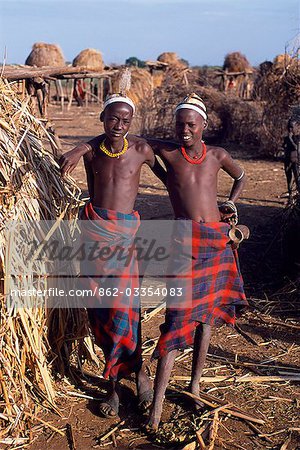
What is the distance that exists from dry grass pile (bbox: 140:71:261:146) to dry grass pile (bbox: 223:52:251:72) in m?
13.1

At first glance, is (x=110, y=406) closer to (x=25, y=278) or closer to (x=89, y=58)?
(x=25, y=278)

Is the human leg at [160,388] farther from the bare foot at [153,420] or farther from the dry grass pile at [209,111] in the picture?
the dry grass pile at [209,111]

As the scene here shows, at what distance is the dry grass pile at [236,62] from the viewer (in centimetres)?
2591

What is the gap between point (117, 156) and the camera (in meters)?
3.17

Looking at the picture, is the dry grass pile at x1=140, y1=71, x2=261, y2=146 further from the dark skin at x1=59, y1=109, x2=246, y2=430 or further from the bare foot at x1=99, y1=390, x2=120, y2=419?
the bare foot at x1=99, y1=390, x2=120, y2=419

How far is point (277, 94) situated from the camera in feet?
35.2

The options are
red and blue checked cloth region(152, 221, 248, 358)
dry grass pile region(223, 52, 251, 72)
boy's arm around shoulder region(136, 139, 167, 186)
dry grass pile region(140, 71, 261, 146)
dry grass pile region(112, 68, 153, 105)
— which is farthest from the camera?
dry grass pile region(223, 52, 251, 72)

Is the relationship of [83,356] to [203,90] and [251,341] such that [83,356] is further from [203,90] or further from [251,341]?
[203,90]

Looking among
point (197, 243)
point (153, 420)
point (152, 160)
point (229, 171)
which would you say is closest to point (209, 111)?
point (229, 171)

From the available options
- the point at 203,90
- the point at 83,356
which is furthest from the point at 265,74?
the point at 83,356

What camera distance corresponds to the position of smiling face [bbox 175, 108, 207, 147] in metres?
3.12

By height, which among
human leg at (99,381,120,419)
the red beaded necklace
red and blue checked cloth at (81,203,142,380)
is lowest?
human leg at (99,381,120,419)

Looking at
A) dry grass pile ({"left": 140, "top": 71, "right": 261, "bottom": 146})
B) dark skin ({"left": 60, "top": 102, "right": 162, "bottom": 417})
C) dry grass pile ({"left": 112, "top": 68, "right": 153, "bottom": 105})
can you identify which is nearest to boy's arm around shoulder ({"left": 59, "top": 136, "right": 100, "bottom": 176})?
dark skin ({"left": 60, "top": 102, "right": 162, "bottom": 417})

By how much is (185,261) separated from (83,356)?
1.00 meters
